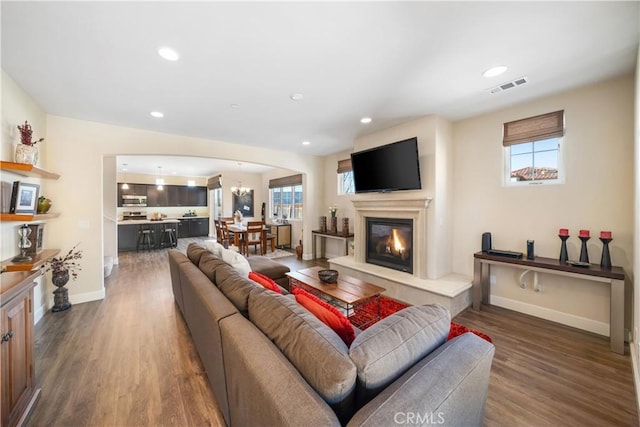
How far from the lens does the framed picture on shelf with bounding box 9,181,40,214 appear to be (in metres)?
2.34

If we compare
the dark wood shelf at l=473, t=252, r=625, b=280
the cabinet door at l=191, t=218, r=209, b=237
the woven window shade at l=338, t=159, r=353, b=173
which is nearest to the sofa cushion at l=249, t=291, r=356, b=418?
the dark wood shelf at l=473, t=252, r=625, b=280

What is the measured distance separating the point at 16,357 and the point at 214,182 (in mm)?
8908

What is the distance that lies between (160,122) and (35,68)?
1389 millimetres

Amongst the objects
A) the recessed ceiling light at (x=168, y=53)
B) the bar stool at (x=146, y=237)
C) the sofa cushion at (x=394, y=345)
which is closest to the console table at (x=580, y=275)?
the sofa cushion at (x=394, y=345)

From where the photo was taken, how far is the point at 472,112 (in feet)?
10.8

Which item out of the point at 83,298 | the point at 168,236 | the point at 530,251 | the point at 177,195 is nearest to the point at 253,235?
the point at 168,236

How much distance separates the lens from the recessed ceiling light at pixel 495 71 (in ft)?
7.29

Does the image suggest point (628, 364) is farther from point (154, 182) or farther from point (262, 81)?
point (154, 182)

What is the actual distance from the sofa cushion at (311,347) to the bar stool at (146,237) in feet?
25.0

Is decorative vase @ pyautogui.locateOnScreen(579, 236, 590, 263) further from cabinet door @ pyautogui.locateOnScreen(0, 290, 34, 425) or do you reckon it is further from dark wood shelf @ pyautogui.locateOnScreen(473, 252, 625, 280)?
cabinet door @ pyautogui.locateOnScreen(0, 290, 34, 425)

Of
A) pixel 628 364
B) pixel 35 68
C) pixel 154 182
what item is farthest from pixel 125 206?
pixel 628 364

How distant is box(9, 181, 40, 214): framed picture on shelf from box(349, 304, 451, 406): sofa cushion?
3421 millimetres

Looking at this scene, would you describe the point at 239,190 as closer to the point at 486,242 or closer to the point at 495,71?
the point at 486,242

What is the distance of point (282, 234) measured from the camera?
25.3ft
